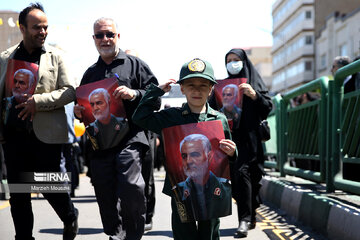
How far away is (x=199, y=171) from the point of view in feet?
12.1

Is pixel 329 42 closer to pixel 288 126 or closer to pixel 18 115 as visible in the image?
pixel 288 126

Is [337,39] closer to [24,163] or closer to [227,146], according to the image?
[24,163]

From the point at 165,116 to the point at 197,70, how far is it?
0.41 m

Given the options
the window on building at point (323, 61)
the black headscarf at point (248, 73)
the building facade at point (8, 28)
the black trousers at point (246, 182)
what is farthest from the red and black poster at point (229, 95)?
the window on building at point (323, 61)

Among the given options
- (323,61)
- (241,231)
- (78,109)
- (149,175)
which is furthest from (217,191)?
(323,61)

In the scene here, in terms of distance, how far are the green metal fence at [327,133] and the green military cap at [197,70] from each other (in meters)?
2.35

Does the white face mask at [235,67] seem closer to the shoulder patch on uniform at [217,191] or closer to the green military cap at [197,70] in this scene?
the green military cap at [197,70]

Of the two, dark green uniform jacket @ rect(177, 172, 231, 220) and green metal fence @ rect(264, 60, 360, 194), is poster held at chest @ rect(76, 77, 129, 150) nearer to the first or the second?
dark green uniform jacket @ rect(177, 172, 231, 220)

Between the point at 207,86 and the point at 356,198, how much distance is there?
11.0ft

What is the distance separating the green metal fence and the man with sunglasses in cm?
230

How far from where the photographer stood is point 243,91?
20.3ft

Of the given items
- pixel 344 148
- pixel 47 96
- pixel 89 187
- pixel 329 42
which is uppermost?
pixel 329 42

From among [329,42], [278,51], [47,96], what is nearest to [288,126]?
[47,96]

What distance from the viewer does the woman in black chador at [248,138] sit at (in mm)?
6309
